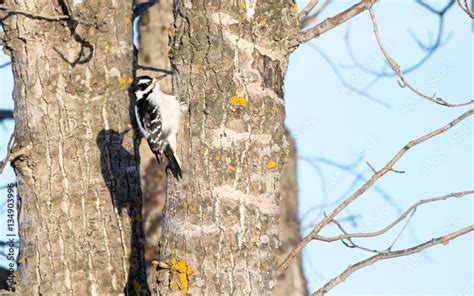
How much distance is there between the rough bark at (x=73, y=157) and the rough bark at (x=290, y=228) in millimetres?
4134

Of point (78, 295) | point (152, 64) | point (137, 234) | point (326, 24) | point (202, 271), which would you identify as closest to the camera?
point (202, 271)

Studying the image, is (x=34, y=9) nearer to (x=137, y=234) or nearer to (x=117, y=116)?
(x=117, y=116)

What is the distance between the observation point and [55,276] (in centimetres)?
432

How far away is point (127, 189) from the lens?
4.54 meters

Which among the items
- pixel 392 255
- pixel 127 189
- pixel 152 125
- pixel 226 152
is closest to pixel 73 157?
pixel 127 189

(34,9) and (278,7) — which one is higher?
(34,9)

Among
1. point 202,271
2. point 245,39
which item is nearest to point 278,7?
point 245,39

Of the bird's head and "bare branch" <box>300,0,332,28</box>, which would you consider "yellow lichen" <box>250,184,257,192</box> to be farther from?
"bare branch" <box>300,0,332,28</box>

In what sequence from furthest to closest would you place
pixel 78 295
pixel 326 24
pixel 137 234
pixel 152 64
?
pixel 152 64, pixel 137 234, pixel 78 295, pixel 326 24

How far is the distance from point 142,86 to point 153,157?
3.09 metres

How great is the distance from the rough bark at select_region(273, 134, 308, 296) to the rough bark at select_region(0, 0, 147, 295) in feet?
13.6

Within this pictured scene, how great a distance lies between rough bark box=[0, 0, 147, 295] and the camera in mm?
4344

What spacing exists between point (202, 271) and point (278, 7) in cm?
140

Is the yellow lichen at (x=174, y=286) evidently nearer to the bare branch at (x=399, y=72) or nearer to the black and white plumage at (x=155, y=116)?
the black and white plumage at (x=155, y=116)
